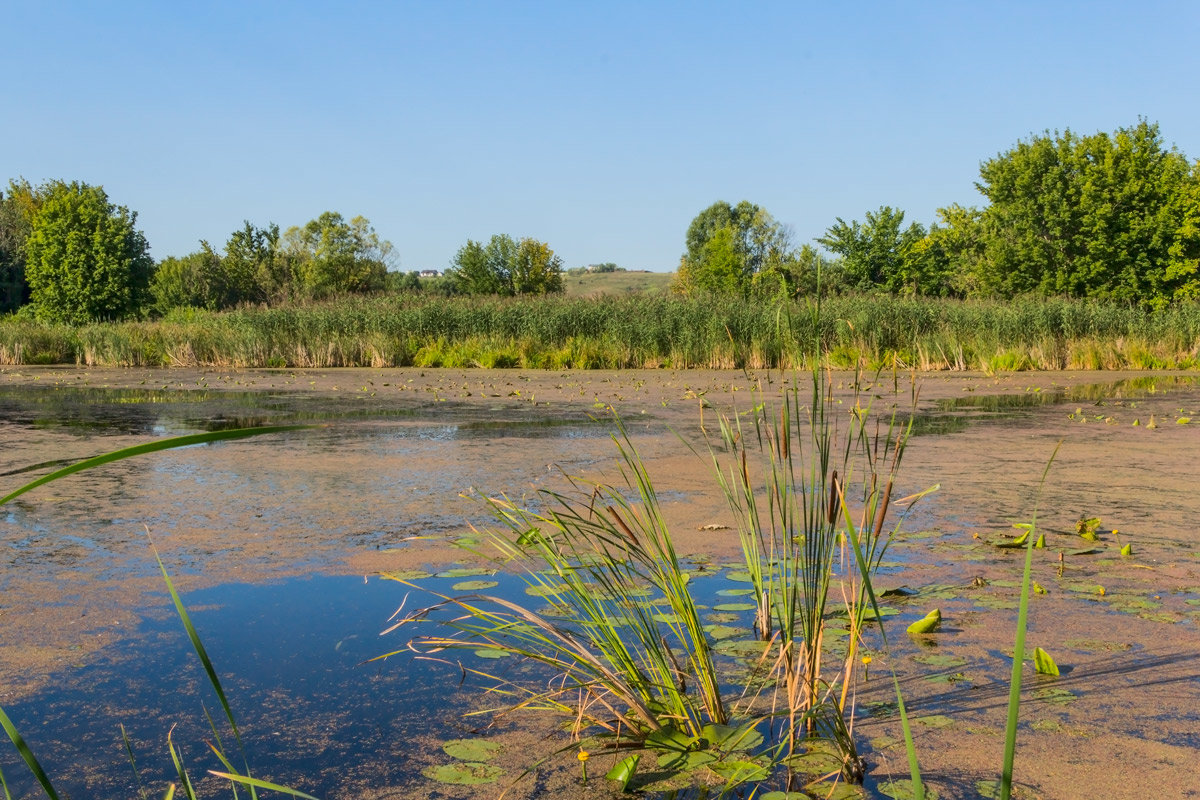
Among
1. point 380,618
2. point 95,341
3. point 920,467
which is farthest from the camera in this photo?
point 95,341

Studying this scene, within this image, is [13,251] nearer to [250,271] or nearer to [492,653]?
[250,271]

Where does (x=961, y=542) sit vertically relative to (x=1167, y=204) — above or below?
below

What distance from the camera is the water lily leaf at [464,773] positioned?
2596mm

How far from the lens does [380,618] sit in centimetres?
404

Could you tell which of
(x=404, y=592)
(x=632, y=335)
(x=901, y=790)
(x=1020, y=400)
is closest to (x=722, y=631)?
(x=901, y=790)

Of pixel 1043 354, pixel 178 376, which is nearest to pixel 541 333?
pixel 178 376

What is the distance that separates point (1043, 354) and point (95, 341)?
2290cm

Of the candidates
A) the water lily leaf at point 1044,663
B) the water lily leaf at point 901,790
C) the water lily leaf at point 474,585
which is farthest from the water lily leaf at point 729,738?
the water lily leaf at point 474,585

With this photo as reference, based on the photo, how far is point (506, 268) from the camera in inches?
2361

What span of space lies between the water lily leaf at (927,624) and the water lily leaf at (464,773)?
1.75m

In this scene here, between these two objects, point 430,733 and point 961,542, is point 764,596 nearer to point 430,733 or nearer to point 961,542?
point 430,733

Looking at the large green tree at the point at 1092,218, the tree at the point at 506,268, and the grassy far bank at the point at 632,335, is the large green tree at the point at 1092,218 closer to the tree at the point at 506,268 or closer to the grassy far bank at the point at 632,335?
the grassy far bank at the point at 632,335

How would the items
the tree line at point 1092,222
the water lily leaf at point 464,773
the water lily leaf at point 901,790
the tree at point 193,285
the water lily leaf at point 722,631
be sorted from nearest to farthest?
the water lily leaf at point 901,790, the water lily leaf at point 464,773, the water lily leaf at point 722,631, the tree line at point 1092,222, the tree at point 193,285

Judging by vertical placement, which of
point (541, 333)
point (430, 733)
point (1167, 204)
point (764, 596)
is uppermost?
point (1167, 204)
